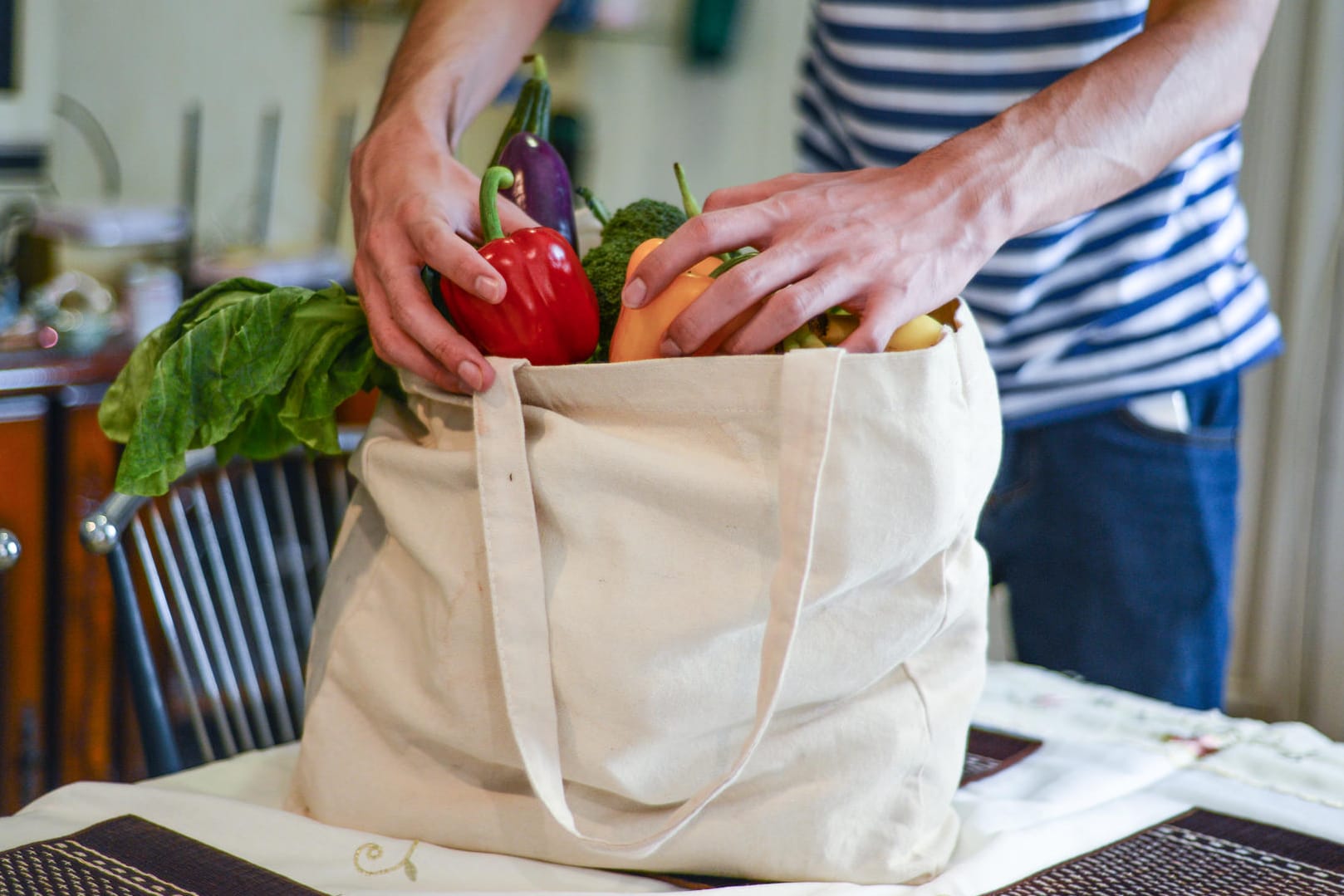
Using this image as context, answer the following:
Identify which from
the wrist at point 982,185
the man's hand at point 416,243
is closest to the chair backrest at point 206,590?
the man's hand at point 416,243

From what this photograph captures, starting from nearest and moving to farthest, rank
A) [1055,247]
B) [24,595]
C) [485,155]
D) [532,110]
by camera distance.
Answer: [532,110] < [1055,247] < [24,595] < [485,155]

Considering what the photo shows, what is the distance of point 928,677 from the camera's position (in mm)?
530

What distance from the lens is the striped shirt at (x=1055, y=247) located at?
905 mm

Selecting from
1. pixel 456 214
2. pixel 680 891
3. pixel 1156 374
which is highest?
pixel 456 214

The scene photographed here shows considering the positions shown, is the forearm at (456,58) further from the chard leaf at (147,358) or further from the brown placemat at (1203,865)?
the brown placemat at (1203,865)

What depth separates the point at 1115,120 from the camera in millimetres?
640

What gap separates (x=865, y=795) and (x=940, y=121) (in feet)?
1.95

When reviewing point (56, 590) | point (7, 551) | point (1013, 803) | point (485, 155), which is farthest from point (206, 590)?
point (485, 155)

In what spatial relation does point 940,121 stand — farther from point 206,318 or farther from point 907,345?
point 206,318

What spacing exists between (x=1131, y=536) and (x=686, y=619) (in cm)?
58

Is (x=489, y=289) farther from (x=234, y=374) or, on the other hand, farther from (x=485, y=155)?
(x=485, y=155)

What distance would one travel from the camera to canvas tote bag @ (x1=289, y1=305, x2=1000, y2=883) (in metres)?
0.46

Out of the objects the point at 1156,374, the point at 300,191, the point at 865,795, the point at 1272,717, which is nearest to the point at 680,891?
the point at 865,795

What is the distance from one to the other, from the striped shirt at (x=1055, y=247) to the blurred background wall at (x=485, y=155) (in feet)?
3.69
